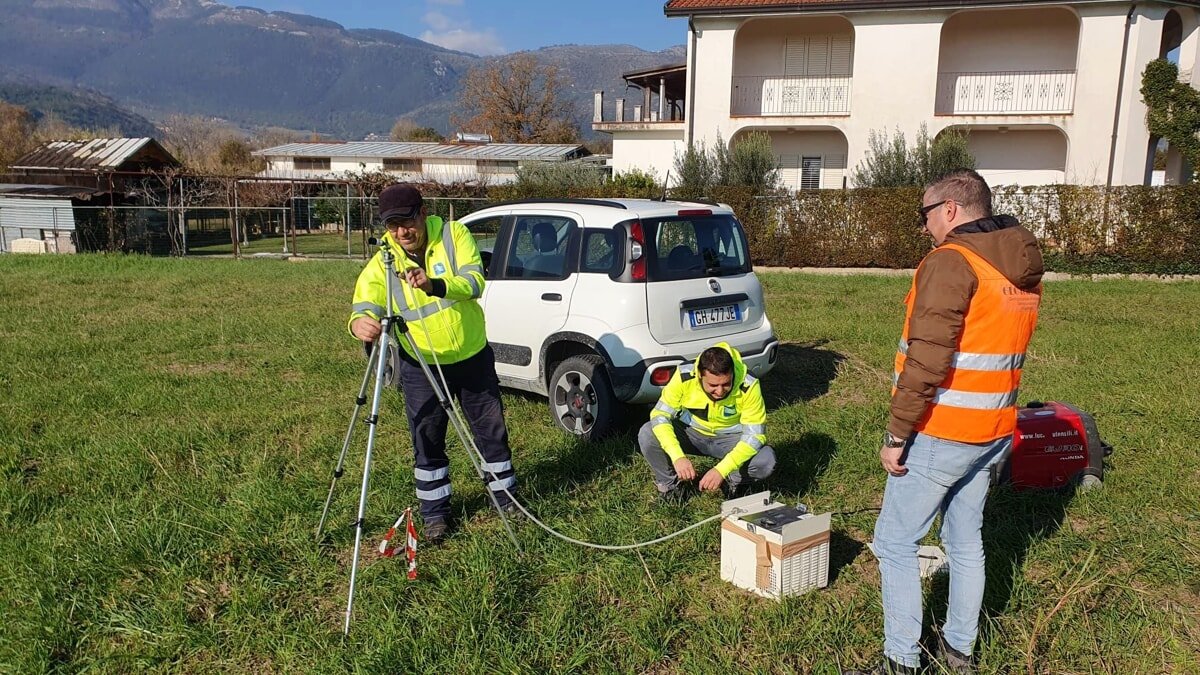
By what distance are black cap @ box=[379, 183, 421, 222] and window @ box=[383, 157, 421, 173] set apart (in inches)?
1928

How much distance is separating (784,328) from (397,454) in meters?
6.20

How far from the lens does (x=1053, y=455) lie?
486cm

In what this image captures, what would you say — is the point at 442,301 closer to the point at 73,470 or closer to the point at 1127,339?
the point at 73,470

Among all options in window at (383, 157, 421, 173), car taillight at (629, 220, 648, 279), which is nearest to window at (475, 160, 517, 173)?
window at (383, 157, 421, 173)

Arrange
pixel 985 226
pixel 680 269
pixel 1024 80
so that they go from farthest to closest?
1. pixel 1024 80
2. pixel 680 269
3. pixel 985 226

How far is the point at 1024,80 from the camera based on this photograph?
74.6 feet

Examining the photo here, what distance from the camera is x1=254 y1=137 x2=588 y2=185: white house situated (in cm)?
4691

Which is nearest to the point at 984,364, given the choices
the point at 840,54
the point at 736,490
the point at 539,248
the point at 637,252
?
the point at 736,490

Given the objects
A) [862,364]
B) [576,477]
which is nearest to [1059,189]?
[862,364]

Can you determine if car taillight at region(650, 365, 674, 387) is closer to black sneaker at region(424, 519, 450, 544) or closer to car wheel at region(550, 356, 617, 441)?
car wheel at region(550, 356, 617, 441)

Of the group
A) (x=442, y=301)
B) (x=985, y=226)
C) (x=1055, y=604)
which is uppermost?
(x=985, y=226)

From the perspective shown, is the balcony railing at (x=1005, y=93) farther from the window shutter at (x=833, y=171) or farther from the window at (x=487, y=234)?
the window at (x=487, y=234)

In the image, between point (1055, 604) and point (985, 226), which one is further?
point (1055, 604)

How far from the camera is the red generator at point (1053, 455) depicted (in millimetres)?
4855
